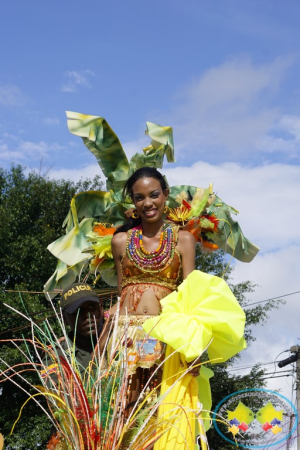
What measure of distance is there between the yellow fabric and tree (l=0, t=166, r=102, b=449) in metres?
9.58

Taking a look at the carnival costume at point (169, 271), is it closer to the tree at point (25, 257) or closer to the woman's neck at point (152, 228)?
the woman's neck at point (152, 228)

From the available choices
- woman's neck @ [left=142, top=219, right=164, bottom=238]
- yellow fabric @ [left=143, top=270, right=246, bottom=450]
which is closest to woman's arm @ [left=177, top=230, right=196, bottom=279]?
woman's neck @ [left=142, top=219, right=164, bottom=238]

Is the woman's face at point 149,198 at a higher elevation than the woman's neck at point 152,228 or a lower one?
higher

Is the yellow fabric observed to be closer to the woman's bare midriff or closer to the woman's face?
the woman's bare midriff

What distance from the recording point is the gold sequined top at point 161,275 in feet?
13.9

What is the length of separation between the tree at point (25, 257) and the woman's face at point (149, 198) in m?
8.88

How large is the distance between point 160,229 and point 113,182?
0.88 meters

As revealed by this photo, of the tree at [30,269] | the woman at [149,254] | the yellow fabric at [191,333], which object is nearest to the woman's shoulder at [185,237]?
the woman at [149,254]

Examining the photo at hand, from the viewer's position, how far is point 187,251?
427 centimetres

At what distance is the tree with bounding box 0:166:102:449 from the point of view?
1355 cm

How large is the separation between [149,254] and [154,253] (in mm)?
35

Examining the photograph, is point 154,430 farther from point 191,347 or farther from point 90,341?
point 90,341

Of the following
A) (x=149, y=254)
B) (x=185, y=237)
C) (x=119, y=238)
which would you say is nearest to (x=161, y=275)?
(x=149, y=254)

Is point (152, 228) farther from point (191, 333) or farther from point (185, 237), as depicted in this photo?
point (191, 333)
